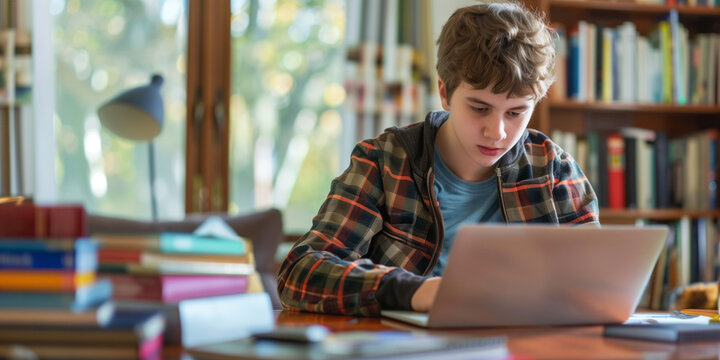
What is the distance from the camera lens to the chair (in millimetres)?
2234

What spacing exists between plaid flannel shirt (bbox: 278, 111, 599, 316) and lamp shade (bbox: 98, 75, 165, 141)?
3.77 ft


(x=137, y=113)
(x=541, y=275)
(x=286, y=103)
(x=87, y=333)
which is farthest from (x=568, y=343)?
(x=286, y=103)

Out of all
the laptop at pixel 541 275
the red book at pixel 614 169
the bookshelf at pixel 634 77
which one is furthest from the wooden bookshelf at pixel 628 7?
the laptop at pixel 541 275

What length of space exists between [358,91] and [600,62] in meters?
0.94

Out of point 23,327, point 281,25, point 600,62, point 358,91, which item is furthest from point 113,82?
point 23,327

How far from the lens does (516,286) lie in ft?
3.04

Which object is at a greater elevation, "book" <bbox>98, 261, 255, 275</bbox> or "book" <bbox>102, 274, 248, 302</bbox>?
"book" <bbox>98, 261, 255, 275</bbox>

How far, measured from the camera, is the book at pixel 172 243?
28.4 inches

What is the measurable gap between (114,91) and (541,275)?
2.40m

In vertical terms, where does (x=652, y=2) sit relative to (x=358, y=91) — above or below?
above

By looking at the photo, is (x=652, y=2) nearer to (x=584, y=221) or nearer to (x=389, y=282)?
(x=584, y=221)

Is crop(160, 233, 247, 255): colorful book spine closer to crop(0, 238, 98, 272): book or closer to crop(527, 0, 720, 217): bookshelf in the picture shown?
crop(0, 238, 98, 272): book

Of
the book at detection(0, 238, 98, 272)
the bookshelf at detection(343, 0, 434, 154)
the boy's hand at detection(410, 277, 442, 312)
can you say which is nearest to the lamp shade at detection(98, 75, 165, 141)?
the bookshelf at detection(343, 0, 434, 154)

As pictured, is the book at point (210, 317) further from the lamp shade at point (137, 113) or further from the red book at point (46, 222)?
the lamp shade at point (137, 113)
